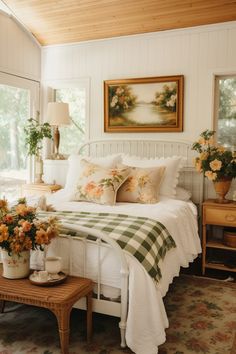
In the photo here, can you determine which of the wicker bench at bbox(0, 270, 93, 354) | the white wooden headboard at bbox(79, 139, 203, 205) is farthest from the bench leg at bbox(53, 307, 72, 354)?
the white wooden headboard at bbox(79, 139, 203, 205)

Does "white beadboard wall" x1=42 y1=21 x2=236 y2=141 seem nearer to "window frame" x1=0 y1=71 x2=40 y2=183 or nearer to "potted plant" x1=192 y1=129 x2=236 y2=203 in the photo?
"window frame" x1=0 y1=71 x2=40 y2=183

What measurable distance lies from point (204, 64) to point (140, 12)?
86 centimetres

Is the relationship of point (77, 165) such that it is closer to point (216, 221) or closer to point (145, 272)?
point (216, 221)

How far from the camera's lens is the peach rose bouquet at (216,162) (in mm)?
3342

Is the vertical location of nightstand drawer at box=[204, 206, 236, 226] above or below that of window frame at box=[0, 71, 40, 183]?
below

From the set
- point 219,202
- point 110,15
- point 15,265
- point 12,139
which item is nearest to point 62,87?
point 12,139

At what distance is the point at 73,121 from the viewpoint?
4.69 meters

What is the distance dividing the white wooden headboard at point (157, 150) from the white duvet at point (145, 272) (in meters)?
0.50

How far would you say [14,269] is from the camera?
2.15 m

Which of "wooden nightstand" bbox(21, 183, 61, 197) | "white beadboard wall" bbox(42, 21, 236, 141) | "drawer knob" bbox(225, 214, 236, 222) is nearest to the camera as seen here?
"drawer knob" bbox(225, 214, 236, 222)

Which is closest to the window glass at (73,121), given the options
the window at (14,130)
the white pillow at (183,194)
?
the window at (14,130)

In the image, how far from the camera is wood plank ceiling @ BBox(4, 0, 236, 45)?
3.61m

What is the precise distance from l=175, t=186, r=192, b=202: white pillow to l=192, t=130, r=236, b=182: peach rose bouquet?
1.14 feet

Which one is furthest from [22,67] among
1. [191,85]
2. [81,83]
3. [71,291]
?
[71,291]
